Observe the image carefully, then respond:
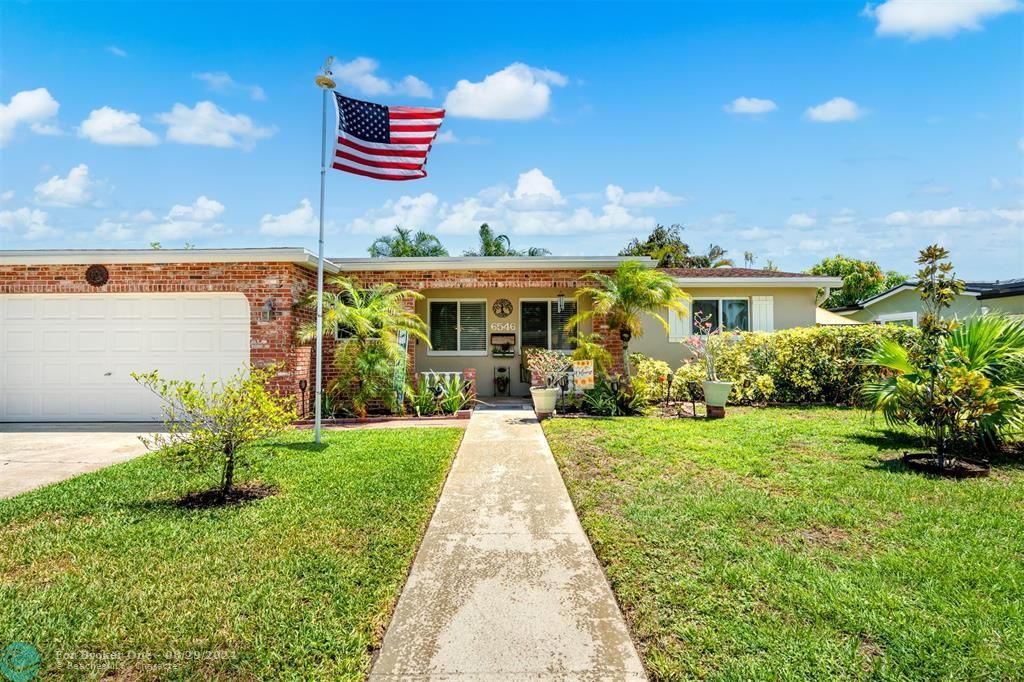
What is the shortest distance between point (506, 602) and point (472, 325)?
10319 millimetres

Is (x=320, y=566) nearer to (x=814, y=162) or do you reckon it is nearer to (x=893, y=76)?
(x=893, y=76)

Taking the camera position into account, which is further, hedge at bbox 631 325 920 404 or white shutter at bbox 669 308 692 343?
white shutter at bbox 669 308 692 343

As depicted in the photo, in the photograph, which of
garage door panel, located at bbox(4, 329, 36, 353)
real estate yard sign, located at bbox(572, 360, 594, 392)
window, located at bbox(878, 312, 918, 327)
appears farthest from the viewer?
window, located at bbox(878, 312, 918, 327)

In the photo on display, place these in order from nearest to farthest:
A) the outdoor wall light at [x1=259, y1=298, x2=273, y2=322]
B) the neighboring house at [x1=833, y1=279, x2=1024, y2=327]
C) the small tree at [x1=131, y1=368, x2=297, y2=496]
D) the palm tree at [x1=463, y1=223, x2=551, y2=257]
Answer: the small tree at [x1=131, y1=368, x2=297, y2=496]
the outdoor wall light at [x1=259, y1=298, x2=273, y2=322]
the neighboring house at [x1=833, y1=279, x2=1024, y2=327]
the palm tree at [x1=463, y1=223, x2=551, y2=257]

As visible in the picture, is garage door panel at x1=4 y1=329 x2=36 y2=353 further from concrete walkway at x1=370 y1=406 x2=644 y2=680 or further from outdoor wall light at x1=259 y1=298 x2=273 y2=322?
concrete walkway at x1=370 y1=406 x2=644 y2=680

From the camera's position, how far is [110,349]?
937 centimetres

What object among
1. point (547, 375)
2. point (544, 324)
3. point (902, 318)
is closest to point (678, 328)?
point (544, 324)

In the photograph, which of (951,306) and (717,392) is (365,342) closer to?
(717,392)

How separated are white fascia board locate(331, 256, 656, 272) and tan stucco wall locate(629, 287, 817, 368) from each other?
8.18 feet

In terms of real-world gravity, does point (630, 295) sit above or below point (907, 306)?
below

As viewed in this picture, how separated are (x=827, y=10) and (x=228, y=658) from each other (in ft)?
38.4

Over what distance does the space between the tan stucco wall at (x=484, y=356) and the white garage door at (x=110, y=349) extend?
4494 mm

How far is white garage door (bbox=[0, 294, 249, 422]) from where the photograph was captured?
30.6ft

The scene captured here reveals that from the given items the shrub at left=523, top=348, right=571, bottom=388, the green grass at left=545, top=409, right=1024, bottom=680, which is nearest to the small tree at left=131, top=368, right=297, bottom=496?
the green grass at left=545, top=409, right=1024, bottom=680
